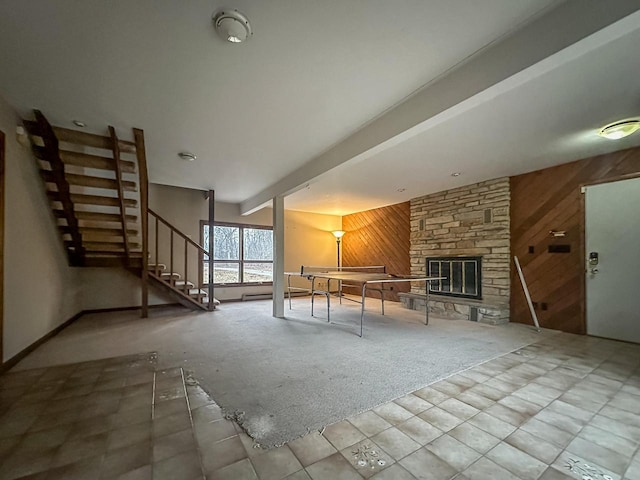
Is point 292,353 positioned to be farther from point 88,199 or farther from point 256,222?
→ point 256,222

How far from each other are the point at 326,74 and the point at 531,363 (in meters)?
3.36

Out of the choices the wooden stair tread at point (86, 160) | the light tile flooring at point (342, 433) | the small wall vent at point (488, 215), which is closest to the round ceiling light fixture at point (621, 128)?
the small wall vent at point (488, 215)

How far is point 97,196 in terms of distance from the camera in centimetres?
370

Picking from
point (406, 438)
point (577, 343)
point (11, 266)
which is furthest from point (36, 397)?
point (577, 343)

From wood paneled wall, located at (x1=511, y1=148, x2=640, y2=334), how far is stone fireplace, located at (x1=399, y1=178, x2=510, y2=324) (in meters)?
0.19

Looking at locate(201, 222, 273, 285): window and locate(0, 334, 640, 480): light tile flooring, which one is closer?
locate(0, 334, 640, 480): light tile flooring

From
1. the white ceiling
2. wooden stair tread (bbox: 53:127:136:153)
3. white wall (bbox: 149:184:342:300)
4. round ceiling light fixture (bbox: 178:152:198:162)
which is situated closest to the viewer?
the white ceiling

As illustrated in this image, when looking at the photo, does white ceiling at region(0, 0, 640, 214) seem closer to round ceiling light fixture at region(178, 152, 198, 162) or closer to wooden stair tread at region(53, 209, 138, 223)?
round ceiling light fixture at region(178, 152, 198, 162)

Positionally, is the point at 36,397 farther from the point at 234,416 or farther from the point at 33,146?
the point at 33,146

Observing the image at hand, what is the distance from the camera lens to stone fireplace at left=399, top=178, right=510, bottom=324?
4.56 meters

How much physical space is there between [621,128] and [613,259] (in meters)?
1.82

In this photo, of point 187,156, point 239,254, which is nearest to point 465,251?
point 187,156

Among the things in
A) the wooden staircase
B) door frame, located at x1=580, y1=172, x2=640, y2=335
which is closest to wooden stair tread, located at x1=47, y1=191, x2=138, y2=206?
the wooden staircase

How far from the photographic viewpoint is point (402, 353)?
2953 mm
